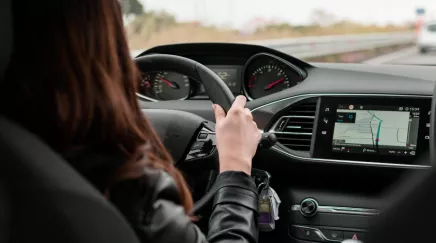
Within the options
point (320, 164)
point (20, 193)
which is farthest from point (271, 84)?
point (20, 193)

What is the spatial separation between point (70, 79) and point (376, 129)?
2.10 m

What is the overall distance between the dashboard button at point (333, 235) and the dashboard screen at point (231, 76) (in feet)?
3.79

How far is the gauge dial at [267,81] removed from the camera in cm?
373

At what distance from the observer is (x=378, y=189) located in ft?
10.4

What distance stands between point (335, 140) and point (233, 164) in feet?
4.74

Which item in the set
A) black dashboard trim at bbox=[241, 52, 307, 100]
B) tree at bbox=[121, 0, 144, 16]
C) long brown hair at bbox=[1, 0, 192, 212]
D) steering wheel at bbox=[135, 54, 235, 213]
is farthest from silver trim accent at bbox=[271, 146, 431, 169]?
long brown hair at bbox=[1, 0, 192, 212]

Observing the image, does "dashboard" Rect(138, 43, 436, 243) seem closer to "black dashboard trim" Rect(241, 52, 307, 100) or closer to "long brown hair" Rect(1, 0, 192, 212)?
"black dashboard trim" Rect(241, 52, 307, 100)

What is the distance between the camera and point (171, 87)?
3.85m

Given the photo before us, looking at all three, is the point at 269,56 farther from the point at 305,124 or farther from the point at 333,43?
the point at 333,43

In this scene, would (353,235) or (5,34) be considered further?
(353,235)

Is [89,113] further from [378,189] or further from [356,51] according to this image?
[356,51]

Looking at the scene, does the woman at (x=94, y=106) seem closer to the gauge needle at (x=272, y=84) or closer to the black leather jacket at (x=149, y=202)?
the black leather jacket at (x=149, y=202)

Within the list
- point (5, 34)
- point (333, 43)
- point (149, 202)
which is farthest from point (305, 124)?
point (333, 43)

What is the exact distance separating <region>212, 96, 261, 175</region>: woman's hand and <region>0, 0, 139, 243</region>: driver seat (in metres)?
0.70
